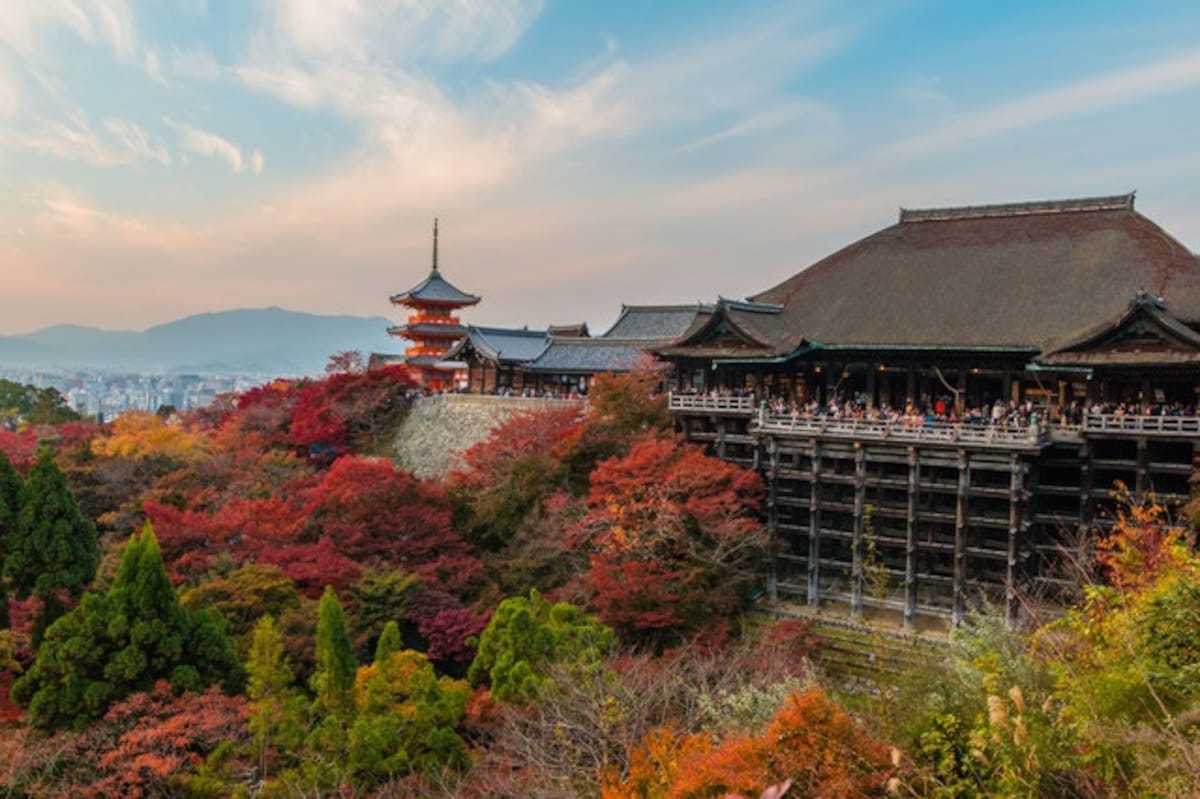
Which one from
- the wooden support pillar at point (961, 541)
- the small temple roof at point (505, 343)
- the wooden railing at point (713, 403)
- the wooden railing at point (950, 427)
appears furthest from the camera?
the small temple roof at point (505, 343)

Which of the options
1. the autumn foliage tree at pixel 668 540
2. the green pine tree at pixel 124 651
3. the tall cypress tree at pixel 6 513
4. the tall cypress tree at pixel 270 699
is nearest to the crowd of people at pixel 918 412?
the autumn foliage tree at pixel 668 540

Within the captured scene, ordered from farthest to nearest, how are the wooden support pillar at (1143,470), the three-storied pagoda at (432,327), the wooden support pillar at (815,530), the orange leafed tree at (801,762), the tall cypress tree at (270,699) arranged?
the three-storied pagoda at (432,327) < the wooden support pillar at (815,530) < the wooden support pillar at (1143,470) < the tall cypress tree at (270,699) < the orange leafed tree at (801,762)

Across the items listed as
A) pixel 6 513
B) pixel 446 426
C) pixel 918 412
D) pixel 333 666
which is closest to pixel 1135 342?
pixel 918 412

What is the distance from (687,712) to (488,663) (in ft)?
14.2

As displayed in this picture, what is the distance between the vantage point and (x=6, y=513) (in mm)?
19812

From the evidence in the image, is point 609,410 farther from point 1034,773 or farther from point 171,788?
point 1034,773

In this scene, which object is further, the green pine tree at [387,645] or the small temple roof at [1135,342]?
the small temple roof at [1135,342]

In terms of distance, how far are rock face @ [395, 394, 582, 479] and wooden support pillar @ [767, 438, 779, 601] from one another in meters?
10.1

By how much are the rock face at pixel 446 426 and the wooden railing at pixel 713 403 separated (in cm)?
654

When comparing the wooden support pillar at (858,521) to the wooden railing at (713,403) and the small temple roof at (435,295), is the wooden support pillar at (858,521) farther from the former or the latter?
the small temple roof at (435,295)

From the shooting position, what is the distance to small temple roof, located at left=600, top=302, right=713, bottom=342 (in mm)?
38031

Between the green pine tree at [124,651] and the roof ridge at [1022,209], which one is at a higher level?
the roof ridge at [1022,209]

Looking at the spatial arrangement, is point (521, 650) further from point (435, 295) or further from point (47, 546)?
point (435, 295)

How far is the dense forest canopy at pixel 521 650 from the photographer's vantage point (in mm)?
8594
